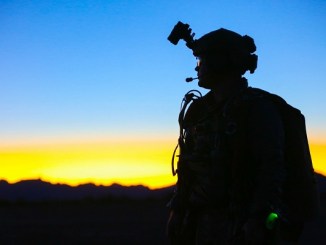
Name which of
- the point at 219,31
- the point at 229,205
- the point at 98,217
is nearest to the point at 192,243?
the point at 229,205

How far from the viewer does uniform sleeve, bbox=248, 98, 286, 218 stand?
347cm

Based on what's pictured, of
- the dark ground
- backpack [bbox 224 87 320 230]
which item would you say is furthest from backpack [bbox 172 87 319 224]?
the dark ground

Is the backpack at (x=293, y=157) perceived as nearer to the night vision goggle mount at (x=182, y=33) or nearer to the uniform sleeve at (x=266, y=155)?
the uniform sleeve at (x=266, y=155)

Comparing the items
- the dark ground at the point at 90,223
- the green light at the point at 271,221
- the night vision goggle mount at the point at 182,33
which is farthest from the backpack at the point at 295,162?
the dark ground at the point at 90,223

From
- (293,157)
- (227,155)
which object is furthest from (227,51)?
(293,157)

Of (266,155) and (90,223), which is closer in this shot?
(266,155)

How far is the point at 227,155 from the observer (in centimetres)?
380

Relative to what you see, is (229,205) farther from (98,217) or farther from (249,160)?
(98,217)

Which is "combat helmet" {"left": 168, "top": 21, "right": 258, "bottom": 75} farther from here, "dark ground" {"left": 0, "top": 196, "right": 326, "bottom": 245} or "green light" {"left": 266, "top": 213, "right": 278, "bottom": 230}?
"dark ground" {"left": 0, "top": 196, "right": 326, "bottom": 245}

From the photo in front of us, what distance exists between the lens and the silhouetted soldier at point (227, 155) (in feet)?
11.6

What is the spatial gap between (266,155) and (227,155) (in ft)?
1.11

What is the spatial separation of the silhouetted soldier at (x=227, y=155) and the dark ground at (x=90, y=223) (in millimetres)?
6326

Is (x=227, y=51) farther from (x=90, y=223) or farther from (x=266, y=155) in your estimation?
(x=90, y=223)

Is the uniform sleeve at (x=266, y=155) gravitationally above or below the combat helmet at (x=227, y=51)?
below
